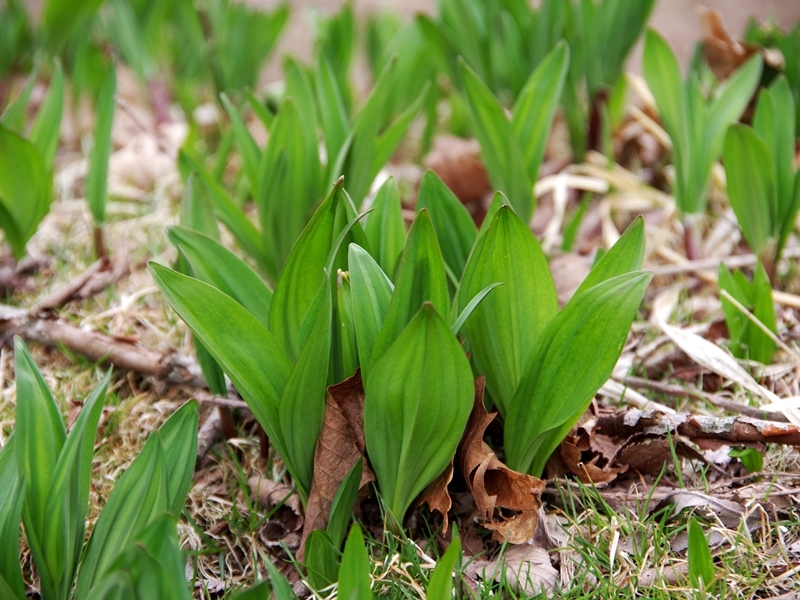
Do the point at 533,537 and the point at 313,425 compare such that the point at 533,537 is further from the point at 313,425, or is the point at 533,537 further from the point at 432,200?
the point at 432,200

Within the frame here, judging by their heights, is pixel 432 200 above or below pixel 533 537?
above

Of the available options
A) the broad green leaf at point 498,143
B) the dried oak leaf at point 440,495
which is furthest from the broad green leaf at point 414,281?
the broad green leaf at point 498,143

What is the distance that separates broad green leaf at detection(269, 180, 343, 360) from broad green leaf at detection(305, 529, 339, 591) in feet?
0.99

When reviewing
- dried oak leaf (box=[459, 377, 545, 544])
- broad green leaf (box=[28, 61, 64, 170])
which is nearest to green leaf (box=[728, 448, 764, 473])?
dried oak leaf (box=[459, 377, 545, 544])

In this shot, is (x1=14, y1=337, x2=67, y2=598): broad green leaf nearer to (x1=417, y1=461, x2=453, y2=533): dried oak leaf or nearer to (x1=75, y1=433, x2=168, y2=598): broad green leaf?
(x1=75, y1=433, x2=168, y2=598): broad green leaf

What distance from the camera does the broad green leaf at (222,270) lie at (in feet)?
3.83

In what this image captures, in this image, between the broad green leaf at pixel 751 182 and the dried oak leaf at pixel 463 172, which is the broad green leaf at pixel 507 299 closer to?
the broad green leaf at pixel 751 182

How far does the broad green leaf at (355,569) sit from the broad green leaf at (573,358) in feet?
1.17

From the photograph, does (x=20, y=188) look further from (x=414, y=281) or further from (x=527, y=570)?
(x=527, y=570)

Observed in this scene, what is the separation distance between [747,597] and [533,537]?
32 centimetres

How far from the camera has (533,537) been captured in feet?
3.73

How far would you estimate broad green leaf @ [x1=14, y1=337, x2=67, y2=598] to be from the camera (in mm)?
925

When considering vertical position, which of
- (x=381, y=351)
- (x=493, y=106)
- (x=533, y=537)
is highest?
(x=493, y=106)

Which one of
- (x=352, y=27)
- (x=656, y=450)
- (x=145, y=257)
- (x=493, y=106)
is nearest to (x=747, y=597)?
(x=656, y=450)
